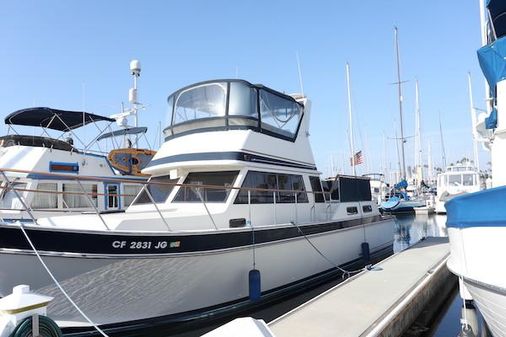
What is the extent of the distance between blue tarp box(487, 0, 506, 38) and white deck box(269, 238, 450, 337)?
4.72 meters

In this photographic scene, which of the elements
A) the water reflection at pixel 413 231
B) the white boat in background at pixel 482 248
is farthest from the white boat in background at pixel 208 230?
the water reflection at pixel 413 231

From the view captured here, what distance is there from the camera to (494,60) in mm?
5621

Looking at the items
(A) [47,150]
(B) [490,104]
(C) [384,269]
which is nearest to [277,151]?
(C) [384,269]

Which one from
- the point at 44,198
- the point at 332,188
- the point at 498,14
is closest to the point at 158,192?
the point at 332,188

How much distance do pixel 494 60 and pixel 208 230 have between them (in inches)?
193

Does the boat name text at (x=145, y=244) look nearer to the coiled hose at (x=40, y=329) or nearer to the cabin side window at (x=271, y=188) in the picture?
the coiled hose at (x=40, y=329)

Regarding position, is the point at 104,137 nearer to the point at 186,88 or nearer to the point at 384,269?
the point at 186,88

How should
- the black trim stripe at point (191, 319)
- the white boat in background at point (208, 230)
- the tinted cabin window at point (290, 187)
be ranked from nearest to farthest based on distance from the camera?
the white boat in background at point (208, 230) < the black trim stripe at point (191, 319) < the tinted cabin window at point (290, 187)

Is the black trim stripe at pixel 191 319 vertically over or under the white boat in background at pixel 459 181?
under

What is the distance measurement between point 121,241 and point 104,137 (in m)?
12.7

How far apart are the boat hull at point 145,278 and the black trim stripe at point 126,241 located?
6 centimetres

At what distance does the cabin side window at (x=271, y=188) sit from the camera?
7395 mm

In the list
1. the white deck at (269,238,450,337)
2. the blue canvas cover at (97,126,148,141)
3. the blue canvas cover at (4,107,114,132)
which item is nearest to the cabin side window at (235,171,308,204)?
the white deck at (269,238,450,337)

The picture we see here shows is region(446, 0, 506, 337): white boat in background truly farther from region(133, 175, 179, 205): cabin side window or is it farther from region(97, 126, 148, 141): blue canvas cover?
region(97, 126, 148, 141): blue canvas cover
